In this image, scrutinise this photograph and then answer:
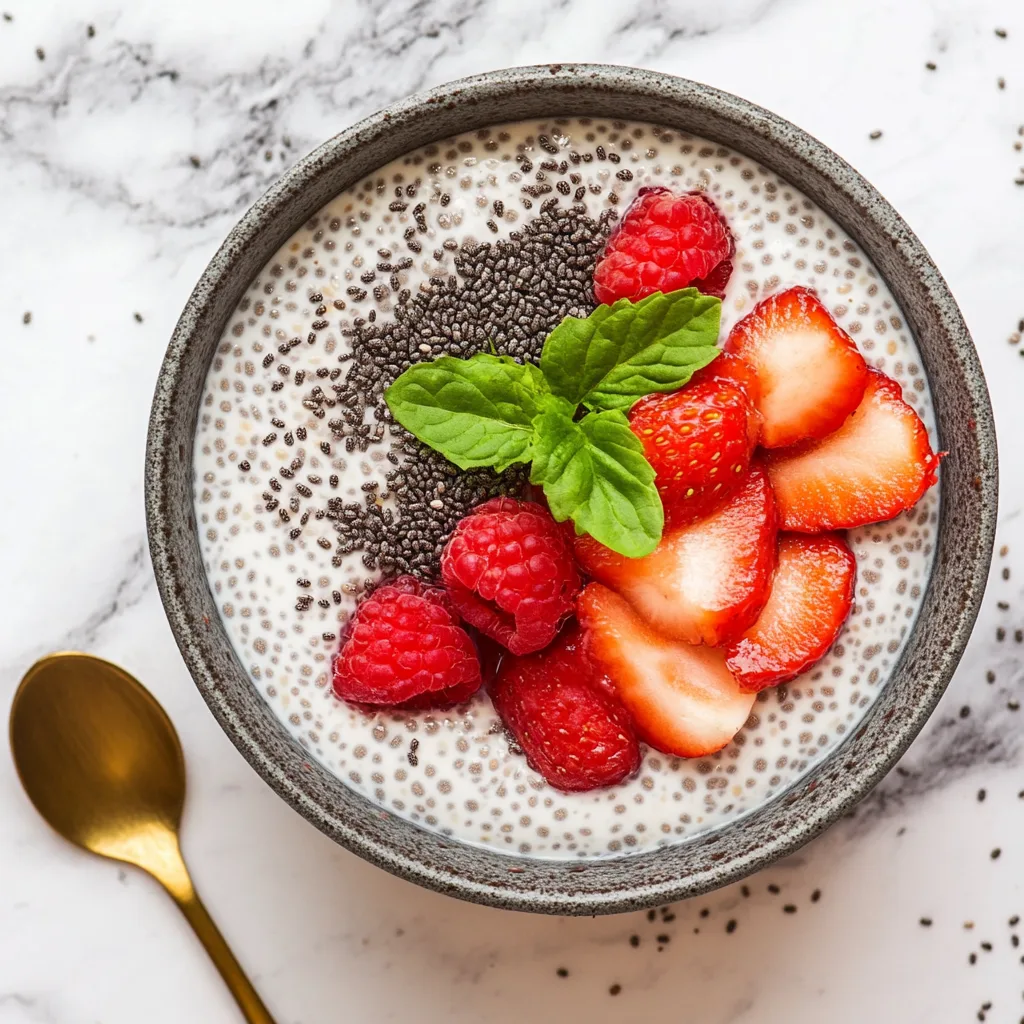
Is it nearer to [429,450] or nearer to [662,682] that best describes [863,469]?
[662,682]

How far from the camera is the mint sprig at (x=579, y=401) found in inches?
48.9

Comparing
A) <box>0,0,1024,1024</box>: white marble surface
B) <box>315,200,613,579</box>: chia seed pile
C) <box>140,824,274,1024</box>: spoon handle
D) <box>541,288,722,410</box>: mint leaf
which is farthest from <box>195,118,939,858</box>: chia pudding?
<box>140,824,274,1024</box>: spoon handle

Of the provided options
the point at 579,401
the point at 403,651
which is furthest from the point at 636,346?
the point at 403,651

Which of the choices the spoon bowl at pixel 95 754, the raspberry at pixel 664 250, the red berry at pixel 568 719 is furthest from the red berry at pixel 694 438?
the spoon bowl at pixel 95 754

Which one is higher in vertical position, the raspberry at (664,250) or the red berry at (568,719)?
the raspberry at (664,250)

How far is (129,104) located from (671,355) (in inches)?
34.1

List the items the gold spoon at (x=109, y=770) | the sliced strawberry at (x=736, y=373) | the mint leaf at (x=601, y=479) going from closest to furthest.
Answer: the mint leaf at (x=601, y=479)
the sliced strawberry at (x=736, y=373)
the gold spoon at (x=109, y=770)

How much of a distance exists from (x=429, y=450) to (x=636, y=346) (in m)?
0.28

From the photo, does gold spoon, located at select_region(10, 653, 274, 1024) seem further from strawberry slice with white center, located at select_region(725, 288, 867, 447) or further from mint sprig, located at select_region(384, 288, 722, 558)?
strawberry slice with white center, located at select_region(725, 288, 867, 447)

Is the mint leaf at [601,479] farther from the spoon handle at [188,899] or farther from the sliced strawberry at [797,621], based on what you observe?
the spoon handle at [188,899]

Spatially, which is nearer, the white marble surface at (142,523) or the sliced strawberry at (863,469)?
the sliced strawberry at (863,469)

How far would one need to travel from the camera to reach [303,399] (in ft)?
4.54

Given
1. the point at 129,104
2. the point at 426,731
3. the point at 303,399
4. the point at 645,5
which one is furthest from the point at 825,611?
the point at 129,104

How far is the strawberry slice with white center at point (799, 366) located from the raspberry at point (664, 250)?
0.08 m
